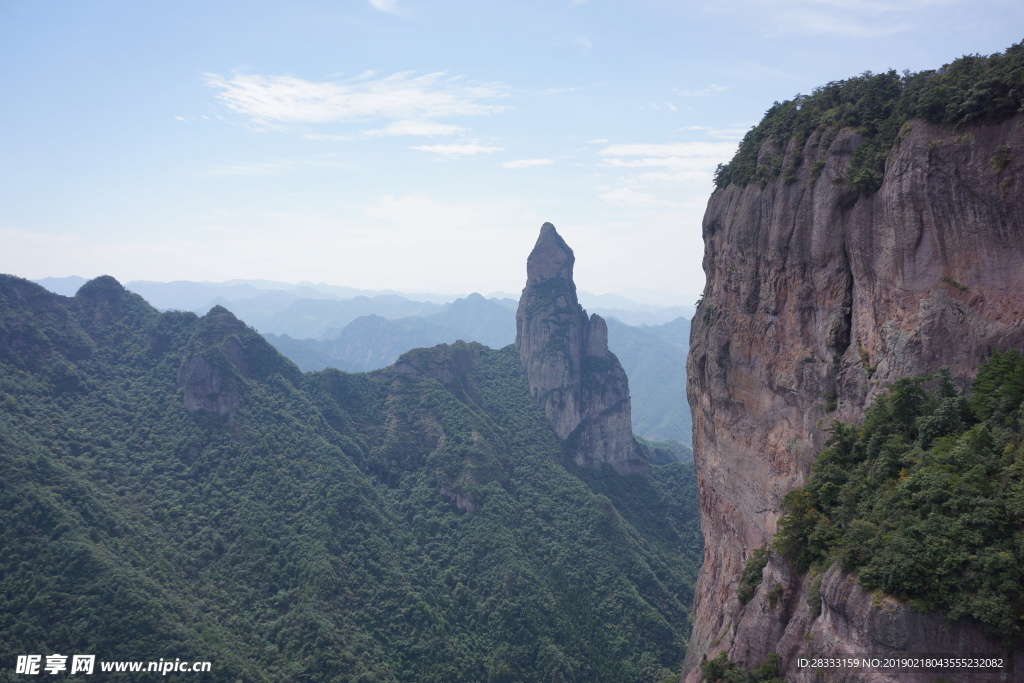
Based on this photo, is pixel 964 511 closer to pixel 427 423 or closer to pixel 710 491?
pixel 710 491

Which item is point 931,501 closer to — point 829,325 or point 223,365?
point 829,325

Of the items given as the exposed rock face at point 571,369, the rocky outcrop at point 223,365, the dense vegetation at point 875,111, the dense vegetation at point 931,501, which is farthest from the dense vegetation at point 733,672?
the exposed rock face at point 571,369

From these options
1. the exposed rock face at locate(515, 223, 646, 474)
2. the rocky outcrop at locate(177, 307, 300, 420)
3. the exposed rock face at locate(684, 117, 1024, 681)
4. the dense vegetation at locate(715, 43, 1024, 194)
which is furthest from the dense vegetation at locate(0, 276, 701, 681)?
the dense vegetation at locate(715, 43, 1024, 194)

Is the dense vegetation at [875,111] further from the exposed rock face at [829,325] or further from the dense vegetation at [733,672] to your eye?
the dense vegetation at [733,672]

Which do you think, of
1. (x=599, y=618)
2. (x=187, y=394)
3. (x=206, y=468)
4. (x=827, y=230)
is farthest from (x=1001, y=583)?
(x=187, y=394)

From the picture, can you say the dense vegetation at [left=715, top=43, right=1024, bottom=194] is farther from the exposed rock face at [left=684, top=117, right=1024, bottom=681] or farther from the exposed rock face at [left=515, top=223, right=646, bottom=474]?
the exposed rock face at [left=515, top=223, right=646, bottom=474]

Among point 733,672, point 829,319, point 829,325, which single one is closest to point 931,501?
point 733,672

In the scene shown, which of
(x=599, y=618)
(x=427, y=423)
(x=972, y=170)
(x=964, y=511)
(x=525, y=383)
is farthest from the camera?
(x=525, y=383)
